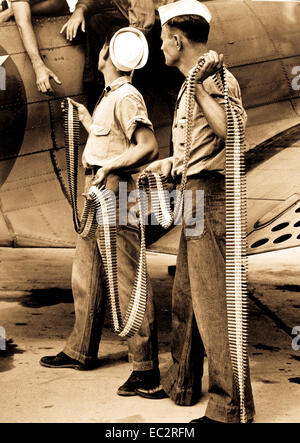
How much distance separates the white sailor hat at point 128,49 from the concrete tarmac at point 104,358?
6.41 feet

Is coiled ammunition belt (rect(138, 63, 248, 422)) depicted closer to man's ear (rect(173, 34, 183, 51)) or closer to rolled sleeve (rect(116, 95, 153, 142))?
man's ear (rect(173, 34, 183, 51))

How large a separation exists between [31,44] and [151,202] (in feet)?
5.66

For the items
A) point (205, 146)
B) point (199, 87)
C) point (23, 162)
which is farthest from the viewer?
point (23, 162)

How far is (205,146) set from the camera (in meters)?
3.91

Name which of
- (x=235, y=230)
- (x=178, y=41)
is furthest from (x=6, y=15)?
(x=235, y=230)

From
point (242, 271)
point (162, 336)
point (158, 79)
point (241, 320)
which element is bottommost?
point (162, 336)

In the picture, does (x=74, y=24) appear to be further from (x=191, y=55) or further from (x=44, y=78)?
(x=191, y=55)

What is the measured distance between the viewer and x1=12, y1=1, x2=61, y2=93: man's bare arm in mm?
5238

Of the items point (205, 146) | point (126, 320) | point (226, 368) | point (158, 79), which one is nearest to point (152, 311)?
point (126, 320)

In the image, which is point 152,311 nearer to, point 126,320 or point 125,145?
point 126,320

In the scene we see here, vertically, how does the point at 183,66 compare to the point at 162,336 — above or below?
above

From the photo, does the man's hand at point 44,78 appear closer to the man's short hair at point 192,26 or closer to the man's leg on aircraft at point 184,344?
the man's short hair at point 192,26

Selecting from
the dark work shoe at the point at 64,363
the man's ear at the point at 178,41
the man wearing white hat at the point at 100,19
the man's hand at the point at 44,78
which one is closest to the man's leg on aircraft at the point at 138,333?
the dark work shoe at the point at 64,363

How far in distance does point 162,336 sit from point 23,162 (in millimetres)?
1690
